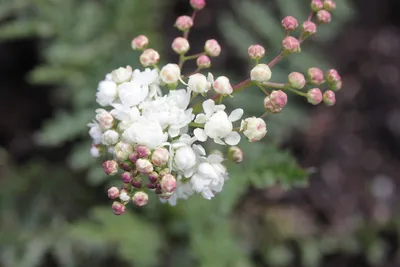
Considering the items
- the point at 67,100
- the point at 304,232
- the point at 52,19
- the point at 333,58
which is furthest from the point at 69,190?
the point at 333,58

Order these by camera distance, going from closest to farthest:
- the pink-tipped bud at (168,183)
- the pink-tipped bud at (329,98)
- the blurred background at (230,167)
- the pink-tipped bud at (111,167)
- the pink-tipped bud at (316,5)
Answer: the pink-tipped bud at (168,183), the pink-tipped bud at (111,167), the pink-tipped bud at (329,98), the pink-tipped bud at (316,5), the blurred background at (230,167)

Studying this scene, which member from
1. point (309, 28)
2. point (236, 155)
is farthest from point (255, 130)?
point (309, 28)

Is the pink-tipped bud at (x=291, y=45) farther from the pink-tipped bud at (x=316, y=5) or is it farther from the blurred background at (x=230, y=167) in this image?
the blurred background at (x=230, y=167)

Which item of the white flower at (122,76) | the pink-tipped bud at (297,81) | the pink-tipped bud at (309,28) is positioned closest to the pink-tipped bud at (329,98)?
the pink-tipped bud at (297,81)

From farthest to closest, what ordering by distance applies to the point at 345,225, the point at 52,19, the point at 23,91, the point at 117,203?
1. the point at 23,91
2. the point at 345,225
3. the point at 52,19
4. the point at 117,203

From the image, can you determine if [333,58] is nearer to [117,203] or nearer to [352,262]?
[352,262]

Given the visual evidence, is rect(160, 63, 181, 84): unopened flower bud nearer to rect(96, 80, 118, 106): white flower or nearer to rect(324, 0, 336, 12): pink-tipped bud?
rect(96, 80, 118, 106): white flower
